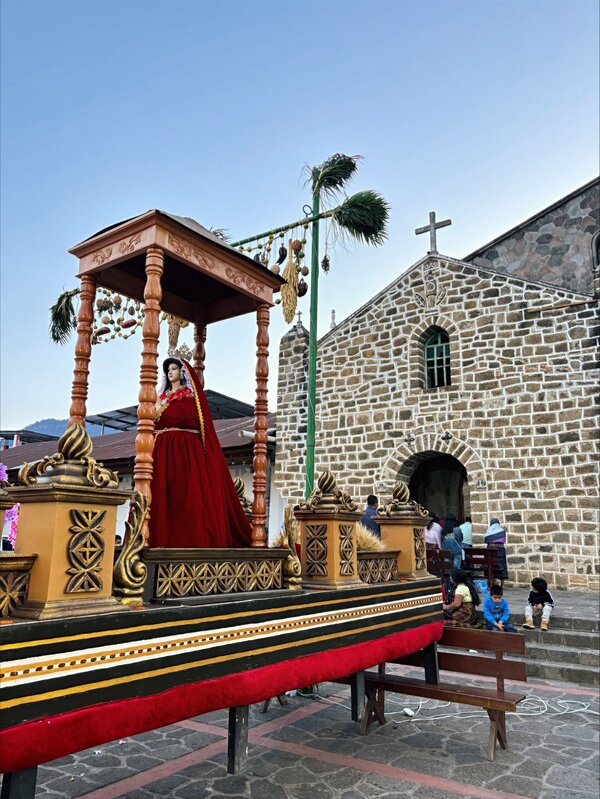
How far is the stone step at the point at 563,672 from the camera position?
668 centimetres

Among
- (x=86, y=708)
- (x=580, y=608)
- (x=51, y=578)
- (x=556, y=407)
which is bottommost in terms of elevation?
(x=580, y=608)

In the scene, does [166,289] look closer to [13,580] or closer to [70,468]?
[70,468]

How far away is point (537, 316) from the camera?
1157cm

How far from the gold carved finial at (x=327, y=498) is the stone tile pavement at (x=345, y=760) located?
1746 mm

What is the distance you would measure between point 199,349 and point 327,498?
1805mm

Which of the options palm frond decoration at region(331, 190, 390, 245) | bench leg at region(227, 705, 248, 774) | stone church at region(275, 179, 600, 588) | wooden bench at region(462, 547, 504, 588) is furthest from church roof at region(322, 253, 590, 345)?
bench leg at region(227, 705, 248, 774)

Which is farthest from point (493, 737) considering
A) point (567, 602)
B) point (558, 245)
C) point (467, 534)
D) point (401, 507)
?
point (558, 245)

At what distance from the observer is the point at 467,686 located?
5.05 metres

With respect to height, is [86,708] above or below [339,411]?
below

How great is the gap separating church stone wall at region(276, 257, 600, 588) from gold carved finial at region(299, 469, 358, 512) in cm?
783

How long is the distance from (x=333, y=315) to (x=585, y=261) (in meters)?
6.06

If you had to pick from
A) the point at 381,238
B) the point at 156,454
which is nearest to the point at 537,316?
the point at 381,238

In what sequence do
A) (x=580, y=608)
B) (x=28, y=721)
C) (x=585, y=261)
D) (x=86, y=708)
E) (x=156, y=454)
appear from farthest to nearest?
(x=585, y=261)
(x=580, y=608)
(x=156, y=454)
(x=86, y=708)
(x=28, y=721)

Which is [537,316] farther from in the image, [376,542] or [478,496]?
[376,542]
